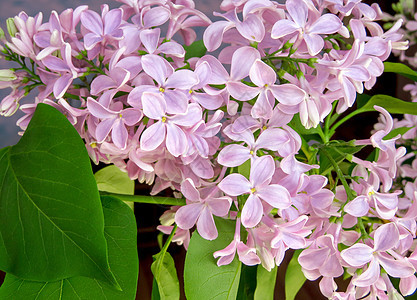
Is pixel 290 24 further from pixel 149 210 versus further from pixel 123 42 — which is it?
pixel 149 210

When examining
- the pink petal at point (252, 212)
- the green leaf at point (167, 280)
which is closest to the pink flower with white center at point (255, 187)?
the pink petal at point (252, 212)

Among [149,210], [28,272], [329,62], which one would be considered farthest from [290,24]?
[149,210]

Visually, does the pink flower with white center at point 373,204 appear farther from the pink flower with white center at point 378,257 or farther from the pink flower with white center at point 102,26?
the pink flower with white center at point 102,26

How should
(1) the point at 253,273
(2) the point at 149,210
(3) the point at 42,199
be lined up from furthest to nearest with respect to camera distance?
(2) the point at 149,210
(1) the point at 253,273
(3) the point at 42,199

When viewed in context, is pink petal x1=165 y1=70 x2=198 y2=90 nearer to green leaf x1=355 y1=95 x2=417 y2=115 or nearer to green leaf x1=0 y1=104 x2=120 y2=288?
green leaf x1=0 y1=104 x2=120 y2=288

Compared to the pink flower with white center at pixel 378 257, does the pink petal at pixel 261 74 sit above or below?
above

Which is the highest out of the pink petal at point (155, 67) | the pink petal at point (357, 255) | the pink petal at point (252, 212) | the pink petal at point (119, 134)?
the pink petal at point (155, 67)

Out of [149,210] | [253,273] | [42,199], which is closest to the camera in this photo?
[42,199]

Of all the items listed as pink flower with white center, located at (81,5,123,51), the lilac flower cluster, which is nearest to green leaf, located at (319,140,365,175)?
the lilac flower cluster
